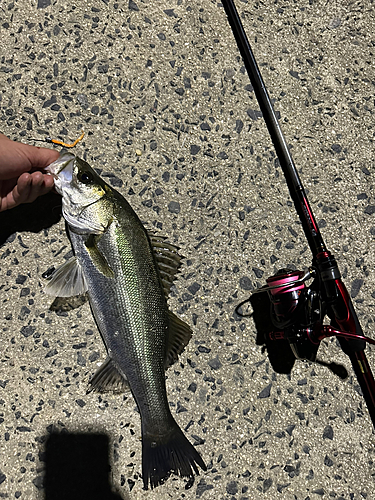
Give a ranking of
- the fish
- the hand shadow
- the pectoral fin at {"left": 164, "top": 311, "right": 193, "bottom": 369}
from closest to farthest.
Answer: the fish → the pectoral fin at {"left": 164, "top": 311, "right": 193, "bottom": 369} → the hand shadow

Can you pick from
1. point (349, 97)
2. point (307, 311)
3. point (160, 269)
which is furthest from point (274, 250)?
point (349, 97)

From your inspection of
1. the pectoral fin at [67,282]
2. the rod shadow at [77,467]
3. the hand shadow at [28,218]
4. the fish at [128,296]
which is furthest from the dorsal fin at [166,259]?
the rod shadow at [77,467]

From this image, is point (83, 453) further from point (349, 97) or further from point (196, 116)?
point (349, 97)

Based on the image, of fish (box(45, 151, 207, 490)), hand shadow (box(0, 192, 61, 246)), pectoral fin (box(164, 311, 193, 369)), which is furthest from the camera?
hand shadow (box(0, 192, 61, 246))

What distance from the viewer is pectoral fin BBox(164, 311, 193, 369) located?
173cm

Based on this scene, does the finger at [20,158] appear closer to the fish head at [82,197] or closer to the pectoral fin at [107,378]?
the fish head at [82,197]

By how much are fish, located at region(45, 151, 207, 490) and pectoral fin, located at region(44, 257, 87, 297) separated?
0.04 metres

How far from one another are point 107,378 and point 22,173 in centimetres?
103

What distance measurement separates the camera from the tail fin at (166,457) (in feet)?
5.37

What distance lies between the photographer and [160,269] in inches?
69.4

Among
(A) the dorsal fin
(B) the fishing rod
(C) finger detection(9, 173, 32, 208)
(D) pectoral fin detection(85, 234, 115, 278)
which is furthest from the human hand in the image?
(B) the fishing rod

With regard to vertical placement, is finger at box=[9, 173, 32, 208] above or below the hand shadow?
above

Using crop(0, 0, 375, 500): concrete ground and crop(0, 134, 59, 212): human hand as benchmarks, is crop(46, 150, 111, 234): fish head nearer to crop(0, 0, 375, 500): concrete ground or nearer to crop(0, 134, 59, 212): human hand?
crop(0, 134, 59, 212): human hand

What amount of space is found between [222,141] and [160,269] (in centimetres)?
80
